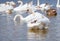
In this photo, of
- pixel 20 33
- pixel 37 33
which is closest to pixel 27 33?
pixel 20 33

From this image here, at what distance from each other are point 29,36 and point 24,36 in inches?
7.7

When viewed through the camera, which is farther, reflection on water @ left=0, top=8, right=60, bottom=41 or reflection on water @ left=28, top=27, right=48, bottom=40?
reflection on water @ left=28, top=27, right=48, bottom=40

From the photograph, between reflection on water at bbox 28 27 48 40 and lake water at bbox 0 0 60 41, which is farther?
reflection on water at bbox 28 27 48 40

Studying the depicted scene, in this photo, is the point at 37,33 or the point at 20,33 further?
the point at 20,33

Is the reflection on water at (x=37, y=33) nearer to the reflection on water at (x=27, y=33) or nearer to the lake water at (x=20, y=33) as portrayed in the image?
the reflection on water at (x=27, y=33)

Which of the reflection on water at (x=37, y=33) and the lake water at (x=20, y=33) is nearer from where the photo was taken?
the lake water at (x=20, y=33)

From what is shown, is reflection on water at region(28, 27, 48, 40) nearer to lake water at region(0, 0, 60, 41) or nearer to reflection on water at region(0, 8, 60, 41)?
reflection on water at region(0, 8, 60, 41)

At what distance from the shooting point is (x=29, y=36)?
1335 cm

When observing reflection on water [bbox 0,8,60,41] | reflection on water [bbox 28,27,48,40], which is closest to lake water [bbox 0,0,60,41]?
reflection on water [bbox 0,8,60,41]

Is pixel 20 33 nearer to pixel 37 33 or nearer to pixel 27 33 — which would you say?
pixel 27 33

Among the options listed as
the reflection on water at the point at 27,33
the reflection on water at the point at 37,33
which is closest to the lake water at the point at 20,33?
the reflection on water at the point at 27,33

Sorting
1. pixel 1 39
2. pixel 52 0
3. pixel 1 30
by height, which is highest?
pixel 52 0

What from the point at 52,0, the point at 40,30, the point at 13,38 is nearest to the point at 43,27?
the point at 40,30

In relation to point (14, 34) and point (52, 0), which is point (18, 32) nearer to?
point (14, 34)
